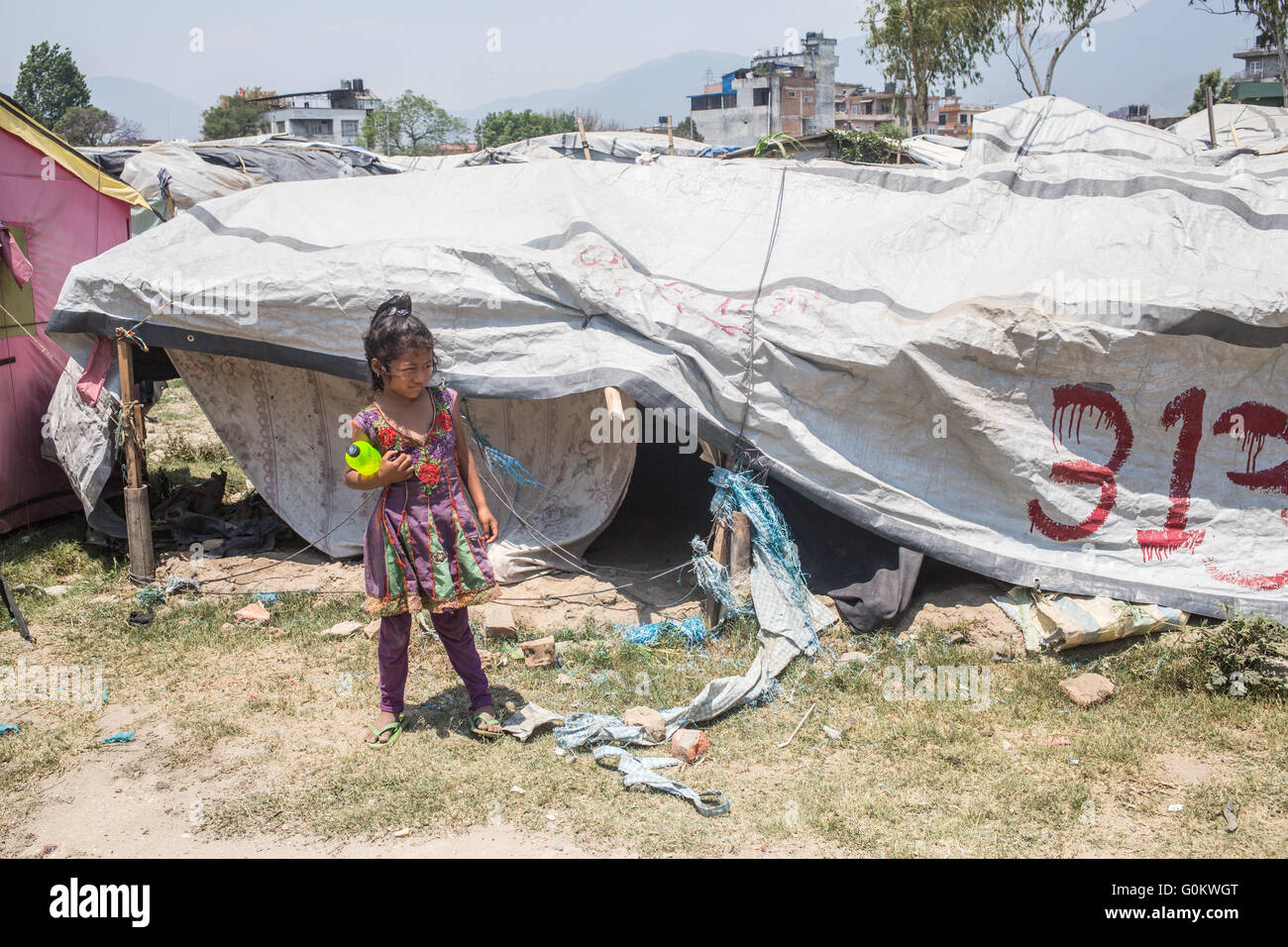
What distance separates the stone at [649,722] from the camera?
156 inches

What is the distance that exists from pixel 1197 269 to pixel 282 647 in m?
5.11

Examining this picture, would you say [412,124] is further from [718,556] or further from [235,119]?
[718,556]

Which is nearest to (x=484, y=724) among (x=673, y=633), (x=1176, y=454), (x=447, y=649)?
(x=447, y=649)

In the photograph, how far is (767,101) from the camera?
165 feet

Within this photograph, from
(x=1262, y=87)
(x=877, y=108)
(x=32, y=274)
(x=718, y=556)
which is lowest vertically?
(x=718, y=556)

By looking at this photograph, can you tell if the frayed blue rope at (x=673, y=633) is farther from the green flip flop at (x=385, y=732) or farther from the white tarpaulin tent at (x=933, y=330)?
the green flip flop at (x=385, y=732)

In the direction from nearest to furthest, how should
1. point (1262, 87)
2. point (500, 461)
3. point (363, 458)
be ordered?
point (363, 458)
point (500, 461)
point (1262, 87)

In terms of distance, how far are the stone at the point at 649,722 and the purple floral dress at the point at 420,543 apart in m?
0.86

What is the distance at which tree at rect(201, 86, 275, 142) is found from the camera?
5394 centimetres

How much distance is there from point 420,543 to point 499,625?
1.33 meters

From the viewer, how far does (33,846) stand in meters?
3.34

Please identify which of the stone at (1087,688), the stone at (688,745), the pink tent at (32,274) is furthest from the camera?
the pink tent at (32,274)

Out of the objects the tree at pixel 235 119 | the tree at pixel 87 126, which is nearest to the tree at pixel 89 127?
the tree at pixel 87 126

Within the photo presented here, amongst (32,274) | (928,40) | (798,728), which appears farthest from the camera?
(928,40)
